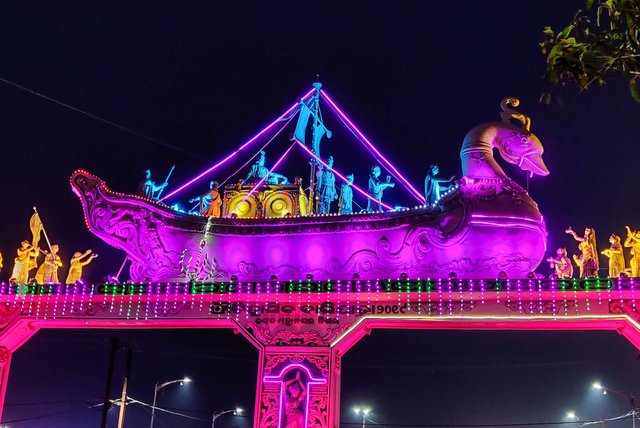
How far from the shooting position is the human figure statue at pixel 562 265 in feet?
50.6

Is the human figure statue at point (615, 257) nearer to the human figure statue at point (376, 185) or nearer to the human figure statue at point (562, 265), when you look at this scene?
the human figure statue at point (562, 265)

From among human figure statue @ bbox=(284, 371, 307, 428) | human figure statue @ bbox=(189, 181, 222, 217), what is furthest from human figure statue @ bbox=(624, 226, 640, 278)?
human figure statue @ bbox=(189, 181, 222, 217)

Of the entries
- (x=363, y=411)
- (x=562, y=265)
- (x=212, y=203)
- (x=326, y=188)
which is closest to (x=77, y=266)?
(x=212, y=203)

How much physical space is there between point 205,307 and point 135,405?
17.8m

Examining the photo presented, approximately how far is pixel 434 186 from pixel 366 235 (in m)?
2.18

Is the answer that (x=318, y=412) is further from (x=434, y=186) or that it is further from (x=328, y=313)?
(x=434, y=186)

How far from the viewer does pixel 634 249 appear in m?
15.0

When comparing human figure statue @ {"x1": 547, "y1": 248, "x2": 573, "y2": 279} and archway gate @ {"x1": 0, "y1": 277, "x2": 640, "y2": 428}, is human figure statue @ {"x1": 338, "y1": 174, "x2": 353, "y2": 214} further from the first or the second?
human figure statue @ {"x1": 547, "y1": 248, "x2": 573, "y2": 279}

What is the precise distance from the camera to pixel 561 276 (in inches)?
607

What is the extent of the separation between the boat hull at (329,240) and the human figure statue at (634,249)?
1788mm

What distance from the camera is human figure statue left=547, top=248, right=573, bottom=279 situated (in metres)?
15.4

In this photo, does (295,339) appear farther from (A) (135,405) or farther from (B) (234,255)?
(A) (135,405)

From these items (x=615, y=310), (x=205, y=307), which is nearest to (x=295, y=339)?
(x=205, y=307)

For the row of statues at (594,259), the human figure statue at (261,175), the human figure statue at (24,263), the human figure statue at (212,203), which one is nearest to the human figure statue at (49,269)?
the human figure statue at (24,263)
